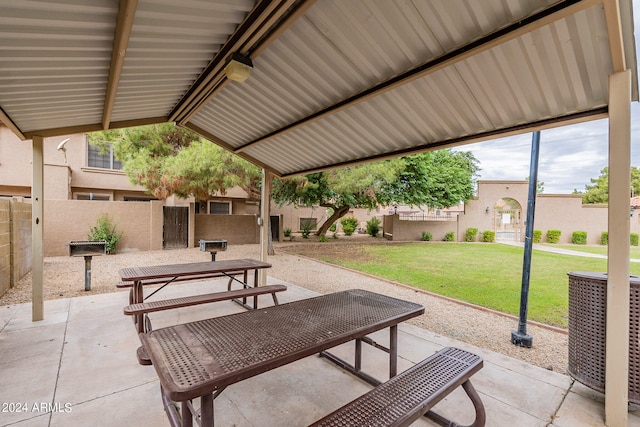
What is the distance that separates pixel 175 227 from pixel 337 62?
36.3ft

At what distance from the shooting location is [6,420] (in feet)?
6.81

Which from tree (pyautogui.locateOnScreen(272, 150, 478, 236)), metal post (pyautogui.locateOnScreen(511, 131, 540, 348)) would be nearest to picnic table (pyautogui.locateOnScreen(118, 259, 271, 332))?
metal post (pyautogui.locateOnScreen(511, 131, 540, 348))

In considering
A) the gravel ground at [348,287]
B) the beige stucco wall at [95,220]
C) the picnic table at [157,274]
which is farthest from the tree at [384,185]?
the picnic table at [157,274]

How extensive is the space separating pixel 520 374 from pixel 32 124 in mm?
6138

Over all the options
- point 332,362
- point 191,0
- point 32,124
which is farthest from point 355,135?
point 32,124

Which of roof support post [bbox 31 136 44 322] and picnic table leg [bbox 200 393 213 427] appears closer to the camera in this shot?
picnic table leg [bbox 200 393 213 427]

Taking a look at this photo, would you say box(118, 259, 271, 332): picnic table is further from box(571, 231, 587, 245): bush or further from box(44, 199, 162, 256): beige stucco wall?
box(571, 231, 587, 245): bush

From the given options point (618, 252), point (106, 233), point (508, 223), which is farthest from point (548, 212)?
point (106, 233)

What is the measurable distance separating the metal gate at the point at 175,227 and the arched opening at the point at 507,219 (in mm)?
16711

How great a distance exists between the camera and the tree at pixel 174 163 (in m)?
9.02

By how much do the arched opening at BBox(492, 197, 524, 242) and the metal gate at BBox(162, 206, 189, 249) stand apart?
1671 cm

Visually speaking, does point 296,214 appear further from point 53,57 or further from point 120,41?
→ point 120,41

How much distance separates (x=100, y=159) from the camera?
534 inches

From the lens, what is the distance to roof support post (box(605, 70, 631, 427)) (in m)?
2.06
